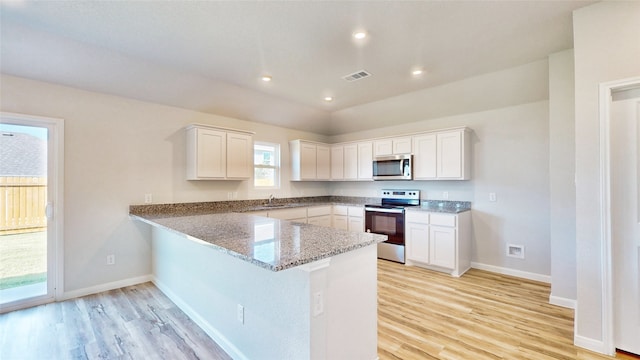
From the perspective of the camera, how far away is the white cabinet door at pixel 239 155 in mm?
4238

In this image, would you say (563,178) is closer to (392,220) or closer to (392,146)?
(392,220)

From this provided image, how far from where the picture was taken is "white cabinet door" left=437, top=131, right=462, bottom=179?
13.4 ft

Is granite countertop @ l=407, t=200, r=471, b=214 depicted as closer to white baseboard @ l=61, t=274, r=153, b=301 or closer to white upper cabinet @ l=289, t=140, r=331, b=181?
white upper cabinet @ l=289, t=140, r=331, b=181

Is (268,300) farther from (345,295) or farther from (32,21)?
(32,21)

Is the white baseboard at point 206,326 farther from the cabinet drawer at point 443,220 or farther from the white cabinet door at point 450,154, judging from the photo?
the white cabinet door at point 450,154

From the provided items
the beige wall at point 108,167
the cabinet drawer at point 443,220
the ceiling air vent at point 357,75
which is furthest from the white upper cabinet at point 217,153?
the cabinet drawer at point 443,220

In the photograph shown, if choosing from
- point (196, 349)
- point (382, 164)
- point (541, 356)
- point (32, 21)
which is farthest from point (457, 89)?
point (32, 21)

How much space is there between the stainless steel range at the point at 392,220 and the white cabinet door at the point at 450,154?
0.73 metres

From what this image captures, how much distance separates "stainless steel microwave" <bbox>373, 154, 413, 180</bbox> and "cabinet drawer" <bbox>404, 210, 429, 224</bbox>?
25.0 inches

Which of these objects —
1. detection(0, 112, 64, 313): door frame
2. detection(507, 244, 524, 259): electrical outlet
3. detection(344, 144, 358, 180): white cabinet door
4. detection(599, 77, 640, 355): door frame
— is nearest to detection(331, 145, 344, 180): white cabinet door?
detection(344, 144, 358, 180): white cabinet door

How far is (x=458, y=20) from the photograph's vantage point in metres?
2.31

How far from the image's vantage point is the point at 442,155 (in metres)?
4.25

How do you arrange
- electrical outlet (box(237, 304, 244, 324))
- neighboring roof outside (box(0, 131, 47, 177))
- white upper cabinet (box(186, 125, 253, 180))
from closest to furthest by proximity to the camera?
electrical outlet (box(237, 304, 244, 324))
neighboring roof outside (box(0, 131, 47, 177))
white upper cabinet (box(186, 125, 253, 180))

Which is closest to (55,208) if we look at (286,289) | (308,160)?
(286,289)
